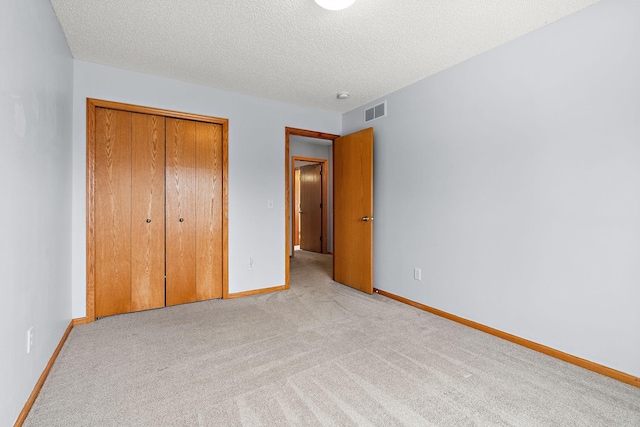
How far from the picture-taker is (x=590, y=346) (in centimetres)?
195

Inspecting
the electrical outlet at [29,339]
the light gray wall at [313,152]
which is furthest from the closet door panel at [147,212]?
the light gray wall at [313,152]

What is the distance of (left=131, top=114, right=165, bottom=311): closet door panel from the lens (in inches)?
116

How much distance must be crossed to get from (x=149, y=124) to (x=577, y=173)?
3640 millimetres

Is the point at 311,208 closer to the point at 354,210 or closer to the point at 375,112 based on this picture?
the point at 354,210

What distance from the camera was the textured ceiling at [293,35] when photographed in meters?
1.96

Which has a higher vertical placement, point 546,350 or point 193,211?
point 193,211

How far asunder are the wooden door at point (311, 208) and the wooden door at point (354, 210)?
2629mm

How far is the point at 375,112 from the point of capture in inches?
144

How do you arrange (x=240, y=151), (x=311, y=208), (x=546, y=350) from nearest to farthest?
(x=546, y=350), (x=240, y=151), (x=311, y=208)

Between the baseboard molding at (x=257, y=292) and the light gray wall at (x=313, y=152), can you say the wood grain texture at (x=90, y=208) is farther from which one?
the light gray wall at (x=313, y=152)

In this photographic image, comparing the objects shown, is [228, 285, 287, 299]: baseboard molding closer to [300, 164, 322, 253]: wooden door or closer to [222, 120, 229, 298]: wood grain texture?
[222, 120, 229, 298]: wood grain texture

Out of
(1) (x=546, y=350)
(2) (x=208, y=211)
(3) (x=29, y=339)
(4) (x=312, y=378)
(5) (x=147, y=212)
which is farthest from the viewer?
(2) (x=208, y=211)

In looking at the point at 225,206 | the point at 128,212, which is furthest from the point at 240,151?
the point at 128,212

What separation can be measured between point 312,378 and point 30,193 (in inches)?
74.2
